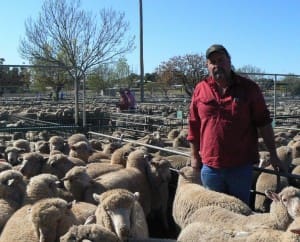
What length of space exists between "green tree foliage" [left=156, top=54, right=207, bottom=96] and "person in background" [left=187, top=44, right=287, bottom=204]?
90.7 feet

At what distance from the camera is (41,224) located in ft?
11.8

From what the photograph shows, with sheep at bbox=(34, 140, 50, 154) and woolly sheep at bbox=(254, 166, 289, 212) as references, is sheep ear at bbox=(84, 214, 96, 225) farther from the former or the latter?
sheep at bbox=(34, 140, 50, 154)

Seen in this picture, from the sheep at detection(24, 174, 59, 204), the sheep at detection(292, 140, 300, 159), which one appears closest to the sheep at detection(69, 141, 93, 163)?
the sheep at detection(24, 174, 59, 204)

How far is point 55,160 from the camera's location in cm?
640

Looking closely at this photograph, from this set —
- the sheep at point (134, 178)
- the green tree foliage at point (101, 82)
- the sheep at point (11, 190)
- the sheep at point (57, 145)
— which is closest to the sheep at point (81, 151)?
the sheep at point (57, 145)

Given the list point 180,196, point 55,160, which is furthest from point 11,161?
point 180,196

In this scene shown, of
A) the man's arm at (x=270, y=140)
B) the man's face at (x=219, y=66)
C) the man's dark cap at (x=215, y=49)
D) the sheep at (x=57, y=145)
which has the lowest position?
the sheep at (x=57, y=145)

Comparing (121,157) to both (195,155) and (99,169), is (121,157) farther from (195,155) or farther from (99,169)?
(195,155)

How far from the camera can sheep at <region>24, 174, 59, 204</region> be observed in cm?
Result: 492

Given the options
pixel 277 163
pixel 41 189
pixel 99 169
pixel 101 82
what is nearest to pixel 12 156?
pixel 99 169

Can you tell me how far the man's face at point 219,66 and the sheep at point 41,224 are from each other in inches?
67.3

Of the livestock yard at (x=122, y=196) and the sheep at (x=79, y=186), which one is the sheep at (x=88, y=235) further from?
the sheep at (x=79, y=186)

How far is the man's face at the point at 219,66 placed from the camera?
4.25 meters

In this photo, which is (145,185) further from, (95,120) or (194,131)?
(95,120)
